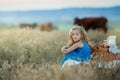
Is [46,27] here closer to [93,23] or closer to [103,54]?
[93,23]

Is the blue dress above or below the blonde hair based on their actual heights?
below

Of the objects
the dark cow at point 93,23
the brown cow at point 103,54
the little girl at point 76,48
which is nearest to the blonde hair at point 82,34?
the little girl at point 76,48

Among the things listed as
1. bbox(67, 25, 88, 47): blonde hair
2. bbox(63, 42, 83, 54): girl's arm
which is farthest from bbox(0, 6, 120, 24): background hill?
bbox(63, 42, 83, 54): girl's arm

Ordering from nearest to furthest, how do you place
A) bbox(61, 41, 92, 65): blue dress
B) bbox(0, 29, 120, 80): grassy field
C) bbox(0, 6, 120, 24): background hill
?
bbox(0, 29, 120, 80): grassy field → bbox(61, 41, 92, 65): blue dress → bbox(0, 6, 120, 24): background hill

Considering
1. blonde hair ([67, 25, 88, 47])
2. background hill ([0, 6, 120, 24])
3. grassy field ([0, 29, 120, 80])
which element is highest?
background hill ([0, 6, 120, 24])

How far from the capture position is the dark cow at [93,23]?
4793 mm

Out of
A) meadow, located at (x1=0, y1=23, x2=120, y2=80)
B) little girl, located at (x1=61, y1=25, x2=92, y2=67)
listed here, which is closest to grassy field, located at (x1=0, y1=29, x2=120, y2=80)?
meadow, located at (x1=0, y1=23, x2=120, y2=80)

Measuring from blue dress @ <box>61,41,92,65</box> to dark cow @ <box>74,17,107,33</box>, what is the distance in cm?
41

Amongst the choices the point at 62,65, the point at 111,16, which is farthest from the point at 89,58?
the point at 111,16

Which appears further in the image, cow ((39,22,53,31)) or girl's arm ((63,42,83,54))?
cow ((39,22,53,31))

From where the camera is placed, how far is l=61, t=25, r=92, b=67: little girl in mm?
4371

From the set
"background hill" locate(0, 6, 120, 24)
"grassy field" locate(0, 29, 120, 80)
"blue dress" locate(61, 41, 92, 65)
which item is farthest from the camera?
"background hill" locate(0, 6, 120, 24)

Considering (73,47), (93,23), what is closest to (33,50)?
(73,47)

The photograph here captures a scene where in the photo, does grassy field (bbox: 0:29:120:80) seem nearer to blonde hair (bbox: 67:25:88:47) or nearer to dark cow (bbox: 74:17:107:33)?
dark cow (bbox: 74:17:107:33)
